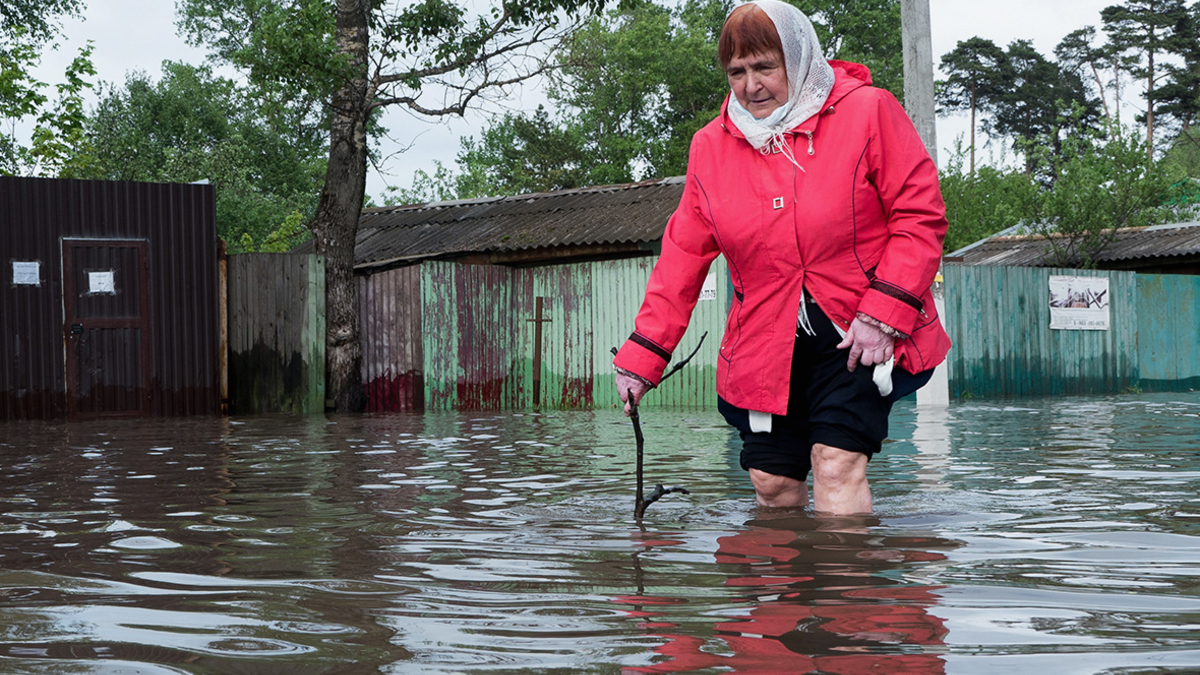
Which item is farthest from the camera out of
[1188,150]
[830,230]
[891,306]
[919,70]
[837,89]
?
[1188,150]

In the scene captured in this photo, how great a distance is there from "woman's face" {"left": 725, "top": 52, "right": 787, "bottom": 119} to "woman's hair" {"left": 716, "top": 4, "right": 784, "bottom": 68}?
0.02 metres

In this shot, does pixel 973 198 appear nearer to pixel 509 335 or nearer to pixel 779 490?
pixel 509 335

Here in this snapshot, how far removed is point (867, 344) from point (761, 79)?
83 centimetres

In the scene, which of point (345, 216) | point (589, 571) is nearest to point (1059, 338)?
point (345, 216)

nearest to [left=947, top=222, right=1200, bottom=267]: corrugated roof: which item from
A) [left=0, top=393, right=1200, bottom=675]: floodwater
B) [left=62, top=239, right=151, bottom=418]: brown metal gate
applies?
[left=62, top=239, right=151, bottom=418]: brown metal gate

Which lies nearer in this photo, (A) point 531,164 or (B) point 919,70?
(B) point 919,70

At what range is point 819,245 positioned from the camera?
11.0 ft

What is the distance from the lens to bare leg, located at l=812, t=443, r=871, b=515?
3.34 m

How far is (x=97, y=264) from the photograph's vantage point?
1334 cm

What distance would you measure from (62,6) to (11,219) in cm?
1831

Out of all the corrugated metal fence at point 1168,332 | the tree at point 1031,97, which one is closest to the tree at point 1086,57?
the tree at point 1031,97

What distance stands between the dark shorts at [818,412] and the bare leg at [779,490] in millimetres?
31

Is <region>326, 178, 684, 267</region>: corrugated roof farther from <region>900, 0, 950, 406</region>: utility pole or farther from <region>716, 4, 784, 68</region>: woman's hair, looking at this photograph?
<region>716, 4, 784, 68</region>: woman's hair

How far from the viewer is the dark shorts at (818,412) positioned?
10.8 feet
